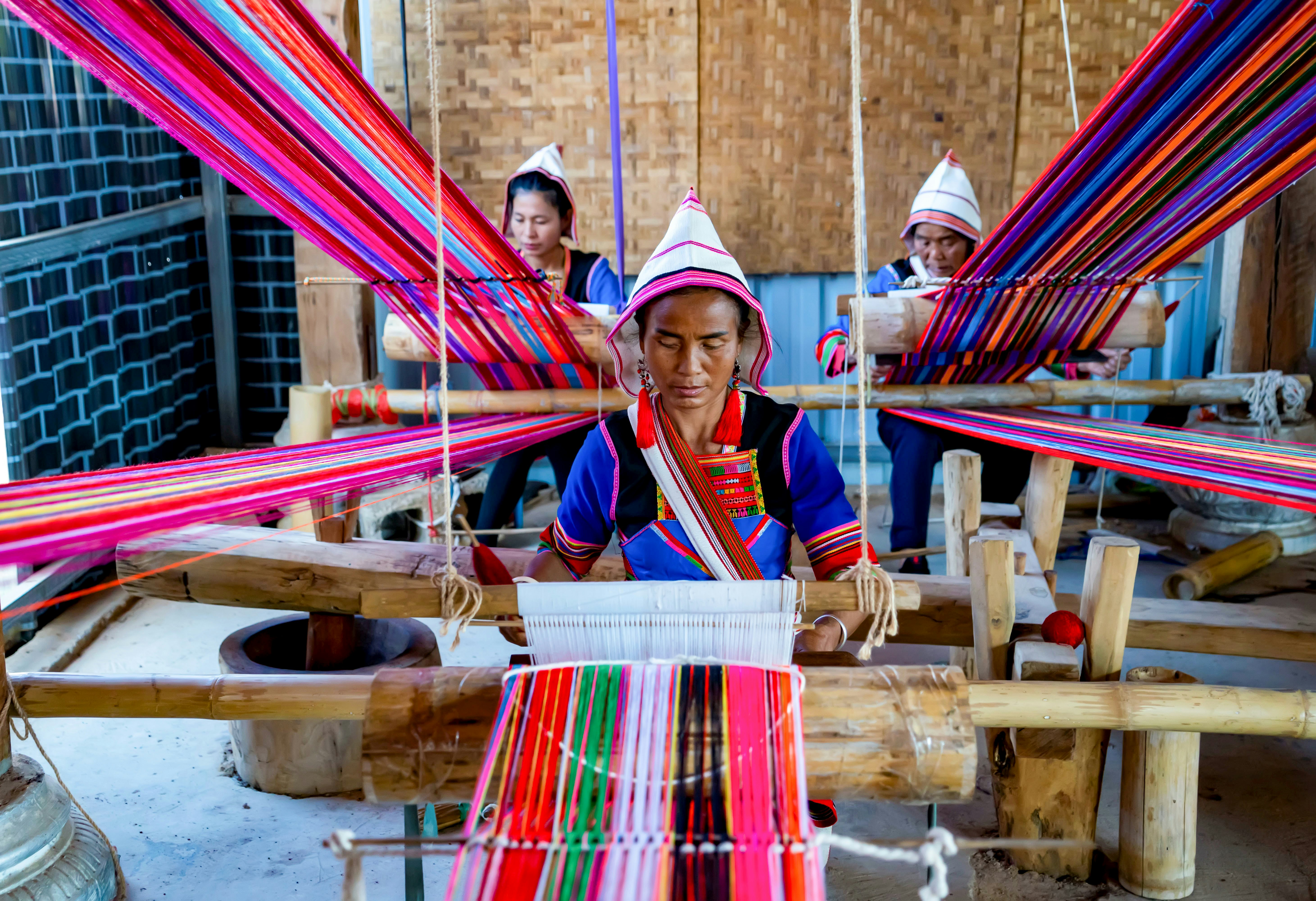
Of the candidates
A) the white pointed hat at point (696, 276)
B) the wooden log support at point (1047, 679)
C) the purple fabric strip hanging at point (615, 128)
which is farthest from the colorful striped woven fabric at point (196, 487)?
the wooden log support at point (1047, 679)

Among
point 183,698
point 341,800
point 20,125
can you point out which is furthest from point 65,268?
point 183,698

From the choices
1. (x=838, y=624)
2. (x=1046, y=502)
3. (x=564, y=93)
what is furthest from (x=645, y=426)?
(x=564, y=93)

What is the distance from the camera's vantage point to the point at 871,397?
111 inches

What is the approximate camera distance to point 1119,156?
82.4 inches

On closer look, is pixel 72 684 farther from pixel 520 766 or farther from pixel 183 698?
pixel 520 766

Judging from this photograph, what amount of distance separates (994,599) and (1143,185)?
2.97 feet

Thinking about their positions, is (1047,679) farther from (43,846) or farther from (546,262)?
(546,262)

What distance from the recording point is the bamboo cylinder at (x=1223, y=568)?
3.35 m

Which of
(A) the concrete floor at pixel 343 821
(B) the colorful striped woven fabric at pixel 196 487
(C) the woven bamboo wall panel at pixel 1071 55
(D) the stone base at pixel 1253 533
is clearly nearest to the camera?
(B) the colorful striped woven fabric at pixel 196 487

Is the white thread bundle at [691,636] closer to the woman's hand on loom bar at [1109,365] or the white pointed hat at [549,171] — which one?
the woman's hand on loom bar at [1109,365]

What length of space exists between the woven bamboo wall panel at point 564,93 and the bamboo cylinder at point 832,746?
3.52 metres

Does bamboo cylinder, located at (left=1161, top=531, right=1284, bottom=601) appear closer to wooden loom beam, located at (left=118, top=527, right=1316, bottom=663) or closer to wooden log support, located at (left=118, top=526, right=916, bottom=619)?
wooden loom beam, located at (left=118, top=527, right=1316, bottom=663)

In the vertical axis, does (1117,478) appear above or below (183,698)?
below

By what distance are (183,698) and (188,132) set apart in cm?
92
